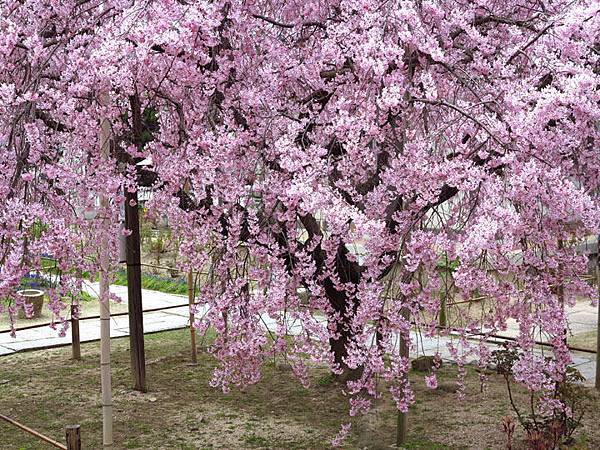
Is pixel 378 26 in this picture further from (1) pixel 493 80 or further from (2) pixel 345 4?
(1) pixel 493 80

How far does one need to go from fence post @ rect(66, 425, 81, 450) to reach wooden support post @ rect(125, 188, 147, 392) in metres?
3.20

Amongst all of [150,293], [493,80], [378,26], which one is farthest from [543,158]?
[150,293]

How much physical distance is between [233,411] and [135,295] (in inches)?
61.9

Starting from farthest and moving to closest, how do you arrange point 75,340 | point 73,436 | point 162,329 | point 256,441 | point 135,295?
point 162,329 < point 75,340 < point 135,295 < point 256,441 < point 73,436

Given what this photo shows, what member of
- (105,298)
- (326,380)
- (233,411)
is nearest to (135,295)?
(233,411)

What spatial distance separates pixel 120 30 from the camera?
452 centimetres

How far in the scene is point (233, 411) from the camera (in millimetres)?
7348

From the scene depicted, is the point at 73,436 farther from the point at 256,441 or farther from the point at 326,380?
the point at 326,380

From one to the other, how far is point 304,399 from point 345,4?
4.33m

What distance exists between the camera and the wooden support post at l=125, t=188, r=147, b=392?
295 inches

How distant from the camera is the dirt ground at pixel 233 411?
252 inches

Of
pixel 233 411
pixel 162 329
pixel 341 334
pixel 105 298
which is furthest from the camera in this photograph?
pixel 162 329

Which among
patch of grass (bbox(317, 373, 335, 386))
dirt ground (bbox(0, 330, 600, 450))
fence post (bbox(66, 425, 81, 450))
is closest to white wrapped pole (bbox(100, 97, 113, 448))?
fence post (bbox(66, 425, 81, 450))

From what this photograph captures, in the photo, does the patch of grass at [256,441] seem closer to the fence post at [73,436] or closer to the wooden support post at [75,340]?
the fence post at [73,436]
